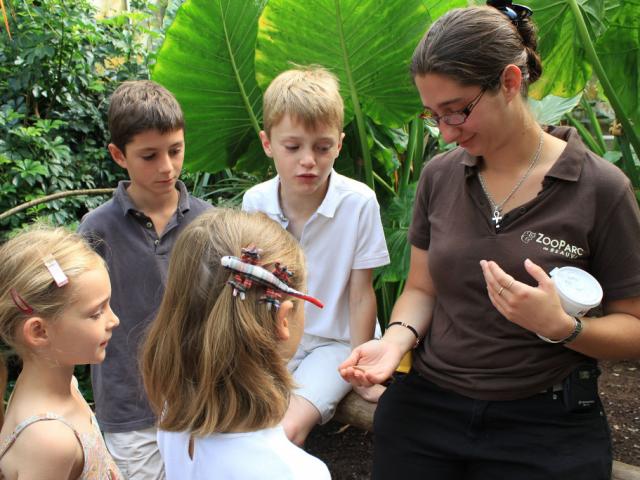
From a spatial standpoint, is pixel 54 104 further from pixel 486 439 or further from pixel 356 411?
pixel 486 439

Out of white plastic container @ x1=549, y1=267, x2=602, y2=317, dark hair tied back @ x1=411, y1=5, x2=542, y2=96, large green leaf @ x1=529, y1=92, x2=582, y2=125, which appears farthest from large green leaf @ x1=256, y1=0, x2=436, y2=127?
white plastic container @ x1=549, y1=267, x2=602, y2=317

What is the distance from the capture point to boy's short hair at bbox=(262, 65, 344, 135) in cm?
215

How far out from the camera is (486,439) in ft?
5.51

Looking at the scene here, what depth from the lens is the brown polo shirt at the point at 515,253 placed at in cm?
158

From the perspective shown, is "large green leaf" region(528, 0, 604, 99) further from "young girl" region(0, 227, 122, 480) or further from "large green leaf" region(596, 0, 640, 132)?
"young girl" region(0, 227, 122, 480)

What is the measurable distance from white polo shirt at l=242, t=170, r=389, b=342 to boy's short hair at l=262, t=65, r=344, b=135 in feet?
0.75

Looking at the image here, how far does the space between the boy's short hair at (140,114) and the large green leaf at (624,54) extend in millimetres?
1753

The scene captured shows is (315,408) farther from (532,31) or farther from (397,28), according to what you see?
(397,28)

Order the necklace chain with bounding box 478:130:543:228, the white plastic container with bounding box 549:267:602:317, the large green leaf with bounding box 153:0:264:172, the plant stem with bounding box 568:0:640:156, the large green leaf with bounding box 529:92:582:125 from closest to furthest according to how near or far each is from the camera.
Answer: the white plastic container with bounding box 549:267:602:317
the necklace chain with bounding box 478:130:543:228
the plant stem with bounding box 568:0:640:156
the large green leaf with bounding box 153:0:264:172
the large green leaf with bounding box 529:92:582:125

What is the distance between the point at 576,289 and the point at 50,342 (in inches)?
45.7

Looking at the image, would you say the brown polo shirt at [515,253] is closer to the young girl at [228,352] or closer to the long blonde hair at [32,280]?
the young girl at [228,352]

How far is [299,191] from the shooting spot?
2223 mm

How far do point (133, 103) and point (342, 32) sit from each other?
1.01 m

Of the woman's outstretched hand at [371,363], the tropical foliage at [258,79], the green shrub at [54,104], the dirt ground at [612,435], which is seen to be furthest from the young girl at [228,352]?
the green shrub at [54,104]
